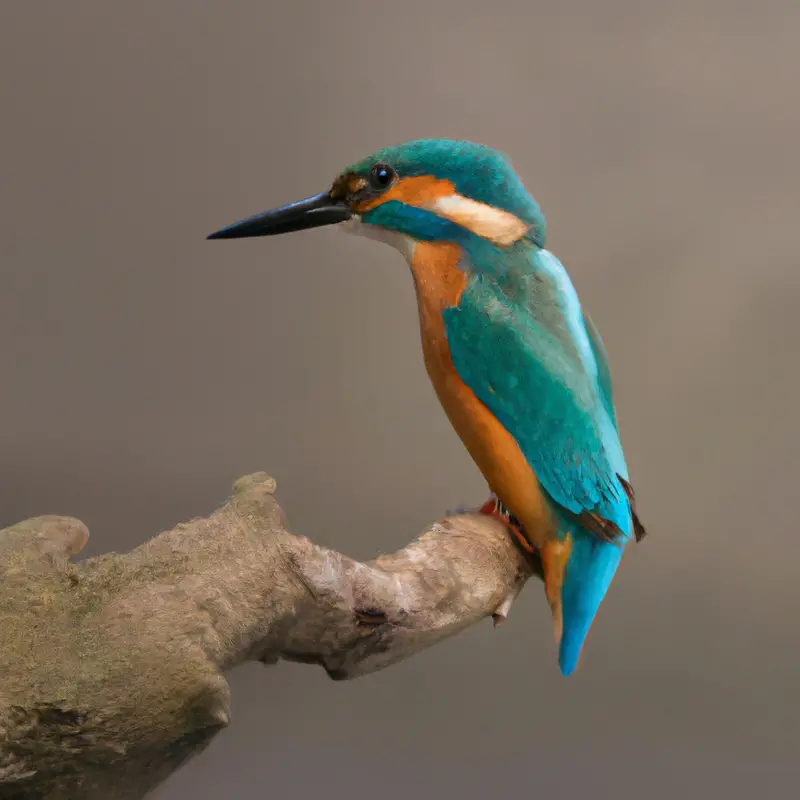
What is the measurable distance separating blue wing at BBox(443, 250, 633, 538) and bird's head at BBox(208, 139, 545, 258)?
7cm

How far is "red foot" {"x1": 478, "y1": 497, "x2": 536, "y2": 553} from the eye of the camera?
988mm

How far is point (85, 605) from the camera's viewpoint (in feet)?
1.88

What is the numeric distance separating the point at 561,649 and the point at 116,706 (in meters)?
0.62

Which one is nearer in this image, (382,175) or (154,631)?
(154,631)

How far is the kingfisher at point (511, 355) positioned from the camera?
92cm

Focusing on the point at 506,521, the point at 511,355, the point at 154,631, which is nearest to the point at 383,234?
the point at 511,355

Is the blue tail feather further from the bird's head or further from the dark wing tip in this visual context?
the bird's head

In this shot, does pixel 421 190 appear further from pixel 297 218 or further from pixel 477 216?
pixel 297 218

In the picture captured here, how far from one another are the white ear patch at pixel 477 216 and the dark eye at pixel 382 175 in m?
0.06

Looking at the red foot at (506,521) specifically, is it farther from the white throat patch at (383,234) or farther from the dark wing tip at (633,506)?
the white throat patch at (383,234)

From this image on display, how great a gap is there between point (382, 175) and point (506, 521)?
1.62 feet

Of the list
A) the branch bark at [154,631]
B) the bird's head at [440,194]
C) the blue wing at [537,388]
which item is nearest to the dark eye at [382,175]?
the bird's head at [440,194]

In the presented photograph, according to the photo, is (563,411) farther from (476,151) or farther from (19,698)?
(19,698)

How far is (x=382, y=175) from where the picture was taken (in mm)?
955
